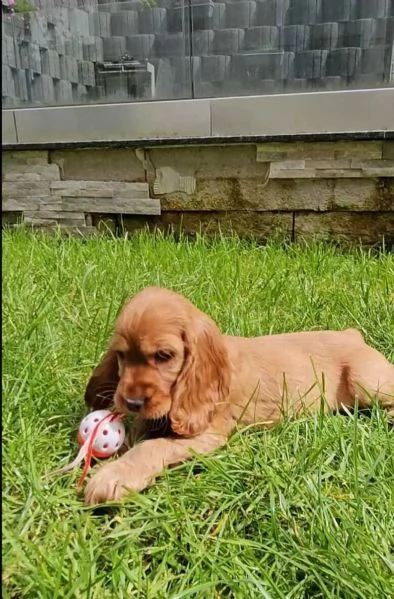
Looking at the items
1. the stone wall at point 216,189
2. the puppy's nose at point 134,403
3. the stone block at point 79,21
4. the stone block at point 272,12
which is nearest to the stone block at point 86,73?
the stone block at point 79,21

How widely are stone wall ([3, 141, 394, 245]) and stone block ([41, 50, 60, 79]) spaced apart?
2.34ft

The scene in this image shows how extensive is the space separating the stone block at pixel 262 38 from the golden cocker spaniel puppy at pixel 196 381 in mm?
3148

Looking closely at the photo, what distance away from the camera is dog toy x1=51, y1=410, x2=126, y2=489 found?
6.37ft

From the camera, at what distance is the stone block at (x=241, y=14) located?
483 centimetres

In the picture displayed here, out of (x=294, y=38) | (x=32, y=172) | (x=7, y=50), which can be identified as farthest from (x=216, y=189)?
(x=7, y=50)

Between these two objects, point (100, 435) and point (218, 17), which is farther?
point (218, 17)

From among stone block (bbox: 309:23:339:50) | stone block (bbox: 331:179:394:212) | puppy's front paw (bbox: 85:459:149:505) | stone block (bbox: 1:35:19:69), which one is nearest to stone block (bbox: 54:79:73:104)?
stone block (bbox: 1:35:19:69)

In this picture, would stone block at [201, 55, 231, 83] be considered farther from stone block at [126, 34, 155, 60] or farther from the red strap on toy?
the red strap on toy

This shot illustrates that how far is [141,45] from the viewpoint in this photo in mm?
5113

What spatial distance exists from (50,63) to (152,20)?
0.99 m

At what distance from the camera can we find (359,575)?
1.50 m

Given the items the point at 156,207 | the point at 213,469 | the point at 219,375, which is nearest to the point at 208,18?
the point at 156,207

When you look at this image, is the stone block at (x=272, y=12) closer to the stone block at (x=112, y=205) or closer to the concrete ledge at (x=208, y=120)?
the concrete ledge at (x=208, y=120)

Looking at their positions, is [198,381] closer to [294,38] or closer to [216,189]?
[216,189]
